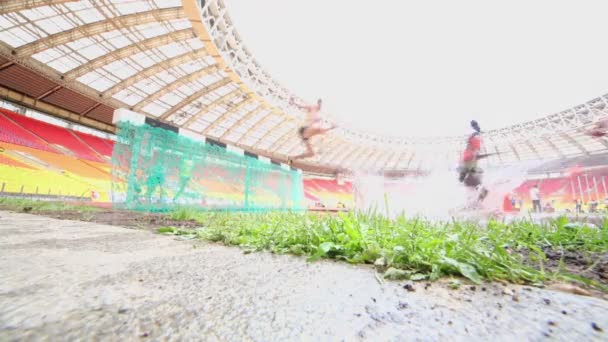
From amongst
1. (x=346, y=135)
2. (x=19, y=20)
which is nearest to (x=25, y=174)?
(x=19, y=20)

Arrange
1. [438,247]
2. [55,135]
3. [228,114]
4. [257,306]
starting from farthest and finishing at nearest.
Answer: [228,114] → [55,135] → [438,247] → [257,306]

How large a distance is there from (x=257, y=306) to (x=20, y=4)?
1432 cm

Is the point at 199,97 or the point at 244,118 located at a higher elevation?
the point at 199,97

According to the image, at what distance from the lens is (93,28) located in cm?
1071

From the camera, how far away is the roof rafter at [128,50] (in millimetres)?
11898

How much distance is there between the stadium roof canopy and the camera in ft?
33.7

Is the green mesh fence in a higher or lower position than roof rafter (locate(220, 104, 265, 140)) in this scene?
lower

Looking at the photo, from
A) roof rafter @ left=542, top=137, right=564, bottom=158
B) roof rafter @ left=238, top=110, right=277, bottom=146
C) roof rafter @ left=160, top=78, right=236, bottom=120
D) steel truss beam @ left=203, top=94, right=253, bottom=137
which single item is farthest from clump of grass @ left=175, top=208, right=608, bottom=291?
roof rafter @ left=542, top=137, right=564, bottom=158

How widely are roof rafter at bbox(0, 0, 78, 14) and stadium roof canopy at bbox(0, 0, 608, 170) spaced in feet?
0.10

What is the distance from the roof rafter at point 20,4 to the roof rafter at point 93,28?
1524 millimetres

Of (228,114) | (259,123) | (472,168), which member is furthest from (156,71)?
(472,168)

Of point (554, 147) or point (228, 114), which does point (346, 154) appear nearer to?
point (228, 114)

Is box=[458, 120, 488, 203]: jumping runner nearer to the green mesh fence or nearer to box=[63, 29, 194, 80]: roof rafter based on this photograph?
the green mesh fence

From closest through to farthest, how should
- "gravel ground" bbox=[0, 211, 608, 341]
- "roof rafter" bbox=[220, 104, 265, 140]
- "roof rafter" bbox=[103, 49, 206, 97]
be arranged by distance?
"gravel ground" bbox=[0, 211, 608, 341] < "roof rafter" bbox=[103, 49, 206, 97] < "roof rafter" bbox=[220, 104, 265, 140]
